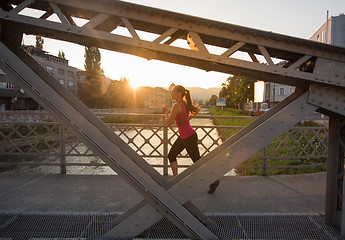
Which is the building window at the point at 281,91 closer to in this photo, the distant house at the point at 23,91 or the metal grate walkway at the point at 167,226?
the distant house at the point at 23,91

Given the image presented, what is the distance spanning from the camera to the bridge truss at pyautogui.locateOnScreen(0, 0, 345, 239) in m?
2.15

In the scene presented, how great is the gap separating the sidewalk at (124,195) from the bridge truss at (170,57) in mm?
1373

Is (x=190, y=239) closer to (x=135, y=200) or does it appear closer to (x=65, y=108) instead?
(x=135, y=200)

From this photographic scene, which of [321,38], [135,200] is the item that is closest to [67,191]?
[135,200]

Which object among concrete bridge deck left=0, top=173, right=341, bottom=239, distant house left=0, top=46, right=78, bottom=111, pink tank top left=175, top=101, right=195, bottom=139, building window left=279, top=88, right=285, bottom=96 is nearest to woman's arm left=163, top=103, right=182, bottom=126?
pink tank top left=175, top=101, right=195, bottom=139

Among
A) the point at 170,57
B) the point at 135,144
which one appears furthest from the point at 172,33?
the point at 135,144

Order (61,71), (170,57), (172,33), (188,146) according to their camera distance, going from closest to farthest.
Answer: (172,33) → (170,57) → (188,146) → (61,71)

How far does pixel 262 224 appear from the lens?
2.88 meters

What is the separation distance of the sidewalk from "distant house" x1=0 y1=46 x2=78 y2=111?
100ft

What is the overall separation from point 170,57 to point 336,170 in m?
2.64

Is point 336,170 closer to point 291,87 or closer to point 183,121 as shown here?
point 183,121

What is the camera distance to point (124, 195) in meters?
3.96

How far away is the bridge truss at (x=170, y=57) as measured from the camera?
2.15 meters

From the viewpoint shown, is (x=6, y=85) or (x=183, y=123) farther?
(x=6, y=85)
